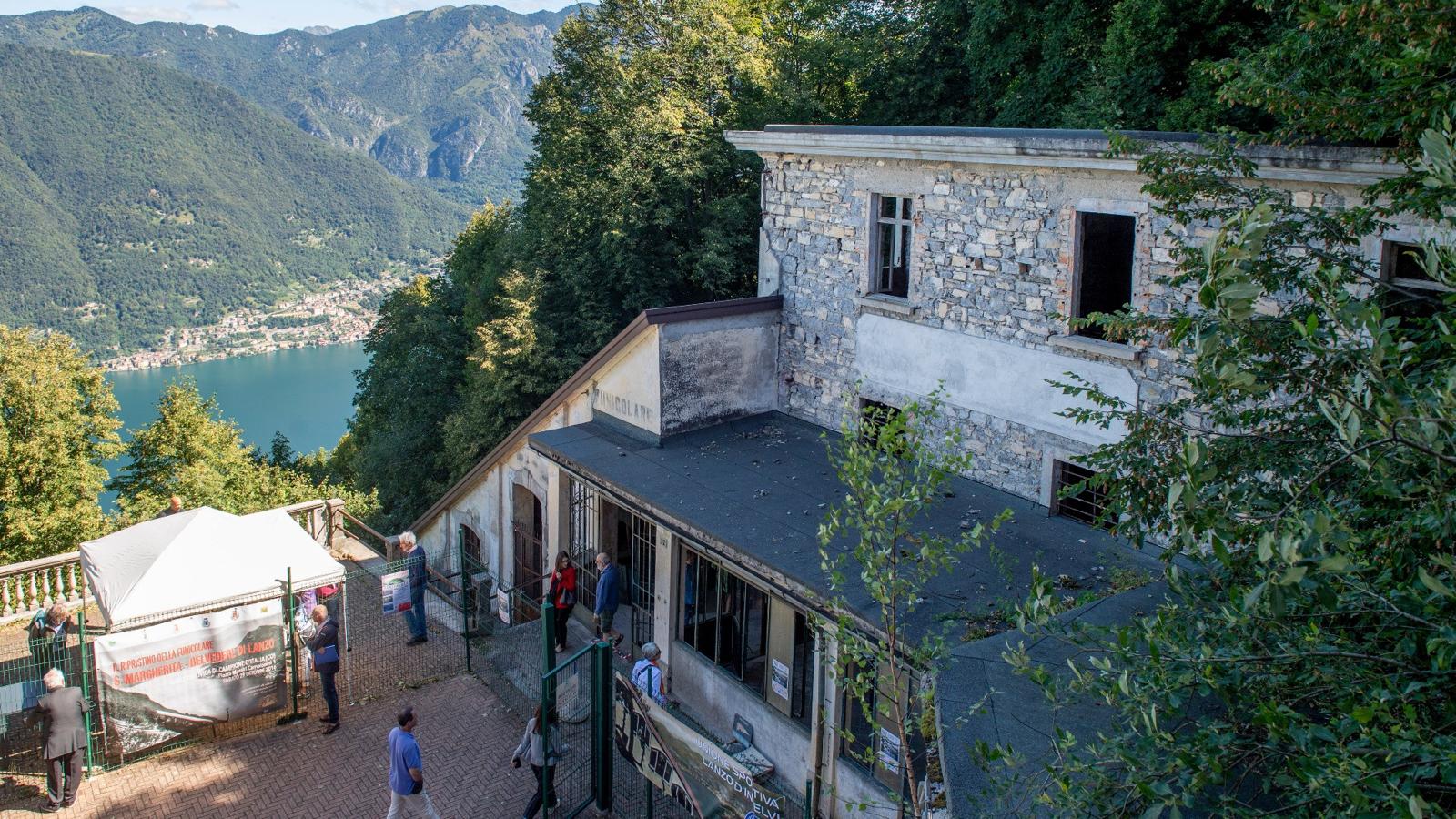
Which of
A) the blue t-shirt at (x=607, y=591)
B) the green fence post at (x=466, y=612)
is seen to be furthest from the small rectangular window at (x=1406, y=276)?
the green fence post at (x=466, y=612)

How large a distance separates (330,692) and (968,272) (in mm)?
9168

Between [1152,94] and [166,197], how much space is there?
11040 cm

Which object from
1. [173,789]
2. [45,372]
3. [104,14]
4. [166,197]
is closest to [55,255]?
[166,197]

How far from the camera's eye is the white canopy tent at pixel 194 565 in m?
12.4

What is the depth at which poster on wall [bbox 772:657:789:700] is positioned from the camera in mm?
11656

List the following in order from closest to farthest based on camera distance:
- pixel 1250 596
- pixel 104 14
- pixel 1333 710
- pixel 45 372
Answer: pixel 1250 596, pixel 1333 710, pixel 45 372, pixel 104 14

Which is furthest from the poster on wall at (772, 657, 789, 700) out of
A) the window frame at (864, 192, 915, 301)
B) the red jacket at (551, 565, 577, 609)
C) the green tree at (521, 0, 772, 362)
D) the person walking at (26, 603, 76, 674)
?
the green tree at (521, 0, 772, 362)

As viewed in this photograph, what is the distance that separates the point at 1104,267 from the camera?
39.2 ft

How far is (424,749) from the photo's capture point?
40.6 ft

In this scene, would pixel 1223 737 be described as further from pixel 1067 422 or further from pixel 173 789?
pixel 173 789

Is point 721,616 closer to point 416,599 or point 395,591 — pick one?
point 395,591

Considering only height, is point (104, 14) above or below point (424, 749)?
above

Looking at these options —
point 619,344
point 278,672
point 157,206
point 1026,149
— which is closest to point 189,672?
point 278,672

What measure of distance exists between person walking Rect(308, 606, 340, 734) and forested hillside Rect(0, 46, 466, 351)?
Result: 90457 mm
